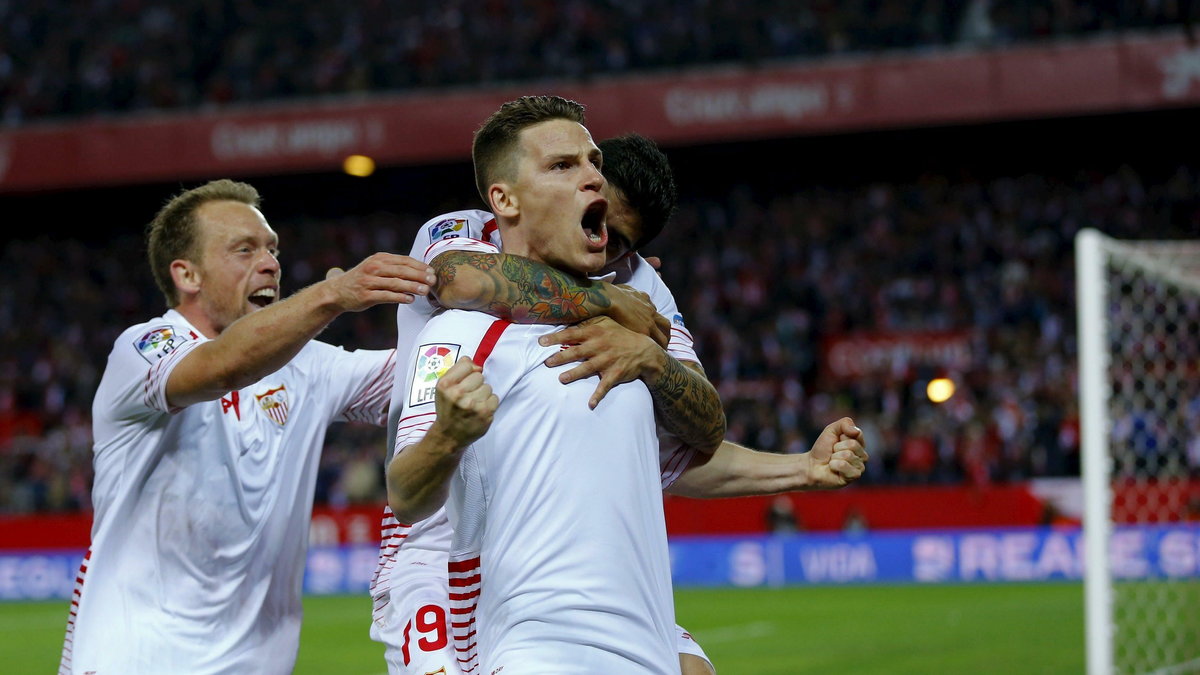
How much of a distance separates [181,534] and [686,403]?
1.68m

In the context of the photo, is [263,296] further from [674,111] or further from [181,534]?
[674,111]

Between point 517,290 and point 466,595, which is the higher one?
point 517,290

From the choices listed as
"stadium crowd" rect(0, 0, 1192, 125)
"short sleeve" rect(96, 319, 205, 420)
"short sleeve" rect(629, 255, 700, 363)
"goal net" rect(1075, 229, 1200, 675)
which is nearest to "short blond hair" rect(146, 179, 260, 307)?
"short sleeve" rect(96, 319, 205, 420)

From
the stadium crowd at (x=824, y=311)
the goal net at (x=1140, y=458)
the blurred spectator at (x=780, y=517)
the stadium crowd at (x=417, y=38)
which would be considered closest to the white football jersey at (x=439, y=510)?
the goal net at (x=1140, y=458)

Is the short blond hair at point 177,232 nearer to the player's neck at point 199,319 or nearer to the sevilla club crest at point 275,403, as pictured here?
the player's neck at point 199,319

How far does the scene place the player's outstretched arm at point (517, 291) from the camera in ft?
10.9

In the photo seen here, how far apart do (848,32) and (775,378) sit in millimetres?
6355

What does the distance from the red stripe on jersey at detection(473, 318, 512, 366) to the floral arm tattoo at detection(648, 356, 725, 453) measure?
0.38m

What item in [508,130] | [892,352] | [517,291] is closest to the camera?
[517,291]

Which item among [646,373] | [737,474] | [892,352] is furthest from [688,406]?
[892,352]

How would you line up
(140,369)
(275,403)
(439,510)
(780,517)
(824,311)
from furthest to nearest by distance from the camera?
1. (824,311)
2. (780,517)
3. (275,403)
4. (140,369)
5. (439,510)

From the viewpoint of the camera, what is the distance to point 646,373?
3.40m

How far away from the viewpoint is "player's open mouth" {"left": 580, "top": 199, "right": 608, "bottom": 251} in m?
3.40

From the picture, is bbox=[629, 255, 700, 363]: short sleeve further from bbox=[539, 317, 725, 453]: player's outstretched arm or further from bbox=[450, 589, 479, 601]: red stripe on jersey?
bbox=[450, 589, 479, 601]: red stripe on jersey
